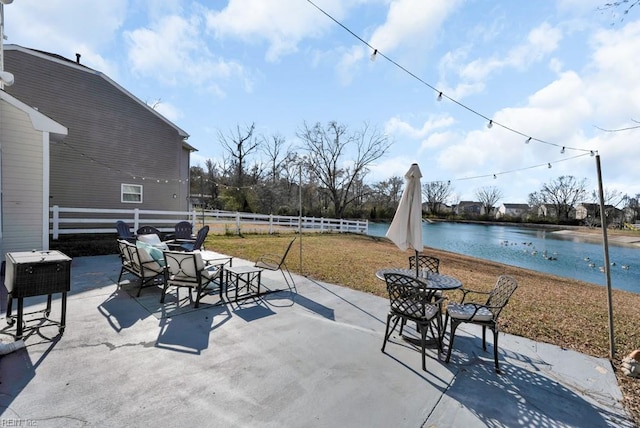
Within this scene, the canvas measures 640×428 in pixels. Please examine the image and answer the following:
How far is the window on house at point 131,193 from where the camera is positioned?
40.1ft

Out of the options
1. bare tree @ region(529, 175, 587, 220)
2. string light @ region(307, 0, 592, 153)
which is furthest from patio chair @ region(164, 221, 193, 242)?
bare tree @ region(529, 175, 587, 220)

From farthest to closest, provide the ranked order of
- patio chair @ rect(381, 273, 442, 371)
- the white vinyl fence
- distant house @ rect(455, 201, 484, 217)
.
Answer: distant house @ rect(455, 201, 484, 217) < the white vinyl fence < patio chair @ rect(381, 273, 442, 371)

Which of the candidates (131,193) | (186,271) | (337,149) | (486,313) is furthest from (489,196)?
(186,271)

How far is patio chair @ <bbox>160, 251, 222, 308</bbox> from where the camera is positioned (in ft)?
13.2

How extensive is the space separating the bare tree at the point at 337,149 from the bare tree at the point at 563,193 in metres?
A: 42.5

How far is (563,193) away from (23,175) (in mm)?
68163

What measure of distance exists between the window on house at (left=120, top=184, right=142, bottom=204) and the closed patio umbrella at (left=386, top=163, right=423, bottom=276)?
1241 centimetres

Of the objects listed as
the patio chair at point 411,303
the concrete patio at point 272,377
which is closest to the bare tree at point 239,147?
the concrete patio at point 272,377

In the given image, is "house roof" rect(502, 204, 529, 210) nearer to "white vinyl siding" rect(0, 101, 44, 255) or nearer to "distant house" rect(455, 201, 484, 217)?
"distant house" rect(455, 201, 484, 217)

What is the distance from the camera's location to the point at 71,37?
796 cm

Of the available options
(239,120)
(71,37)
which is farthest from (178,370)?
(239,120)

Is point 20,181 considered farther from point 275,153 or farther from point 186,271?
point 275,153

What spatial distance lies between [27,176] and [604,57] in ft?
36.3

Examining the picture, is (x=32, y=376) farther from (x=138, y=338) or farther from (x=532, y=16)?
(x=532, y=16)
